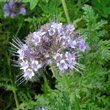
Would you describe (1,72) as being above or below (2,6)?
below

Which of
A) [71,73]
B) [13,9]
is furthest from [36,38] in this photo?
[13,9]

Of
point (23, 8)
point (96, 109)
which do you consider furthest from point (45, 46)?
point (23, 8)

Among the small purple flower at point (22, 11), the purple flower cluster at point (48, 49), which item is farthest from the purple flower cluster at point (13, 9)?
the purple flower cluster at point (48, 49)

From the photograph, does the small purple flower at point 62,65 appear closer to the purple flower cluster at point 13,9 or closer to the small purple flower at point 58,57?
the small purple flower at point 58,57

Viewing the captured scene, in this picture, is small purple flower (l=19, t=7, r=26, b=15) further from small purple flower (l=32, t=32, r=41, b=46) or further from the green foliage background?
small purple flower (l=32, t=32, r=41, b=46)

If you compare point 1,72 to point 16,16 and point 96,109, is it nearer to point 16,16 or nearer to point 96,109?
point 16,16
